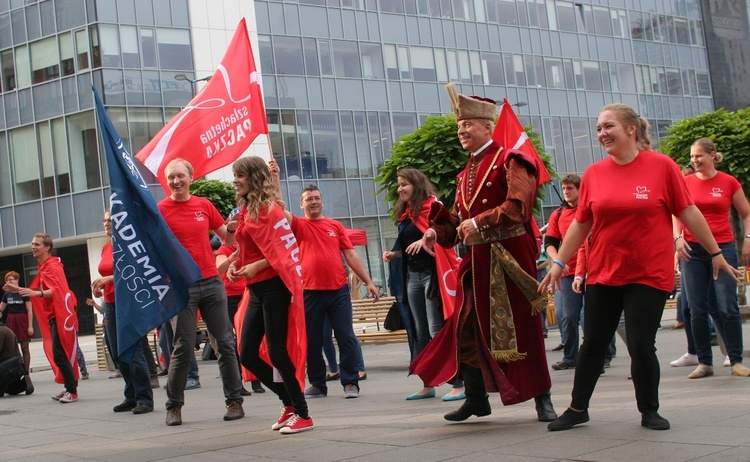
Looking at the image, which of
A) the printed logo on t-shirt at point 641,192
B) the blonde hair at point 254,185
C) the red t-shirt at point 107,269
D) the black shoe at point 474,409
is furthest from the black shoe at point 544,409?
the red t-shirt at point 107,269

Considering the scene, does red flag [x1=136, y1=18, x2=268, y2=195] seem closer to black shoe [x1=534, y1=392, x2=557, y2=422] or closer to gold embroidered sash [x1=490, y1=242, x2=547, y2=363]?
gold embroidered sash [x1=490, y1=242, x2=547, y2=363]

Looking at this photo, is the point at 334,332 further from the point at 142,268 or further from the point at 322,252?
the point at 142,268

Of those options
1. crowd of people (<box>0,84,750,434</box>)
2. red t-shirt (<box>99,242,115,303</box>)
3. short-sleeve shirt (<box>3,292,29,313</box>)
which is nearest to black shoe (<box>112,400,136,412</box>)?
crowd of people (<box>0,84,750,434</box>)

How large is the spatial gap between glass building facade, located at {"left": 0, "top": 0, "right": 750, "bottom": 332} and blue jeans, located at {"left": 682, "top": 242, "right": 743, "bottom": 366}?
28042 millimetres

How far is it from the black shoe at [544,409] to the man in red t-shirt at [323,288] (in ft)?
10.8

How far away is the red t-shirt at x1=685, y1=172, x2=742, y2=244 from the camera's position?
8.58 m

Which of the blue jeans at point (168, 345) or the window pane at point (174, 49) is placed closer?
the blue jeans at point (168, 345)

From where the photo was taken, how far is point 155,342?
1527 centimetres

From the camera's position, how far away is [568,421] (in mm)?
5922

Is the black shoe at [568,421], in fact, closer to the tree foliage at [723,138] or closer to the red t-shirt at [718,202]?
the red t-shirt at [718,202]

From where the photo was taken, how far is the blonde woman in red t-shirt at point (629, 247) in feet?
19.0

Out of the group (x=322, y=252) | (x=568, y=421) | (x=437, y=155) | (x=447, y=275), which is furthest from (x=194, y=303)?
(x=437, y=155)

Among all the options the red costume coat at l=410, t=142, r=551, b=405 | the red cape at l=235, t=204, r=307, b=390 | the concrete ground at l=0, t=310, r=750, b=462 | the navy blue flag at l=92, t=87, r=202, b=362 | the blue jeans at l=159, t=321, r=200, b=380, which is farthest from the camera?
the blue jeans at l=159, t=321, r=200, b=380

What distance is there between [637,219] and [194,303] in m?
3.91
